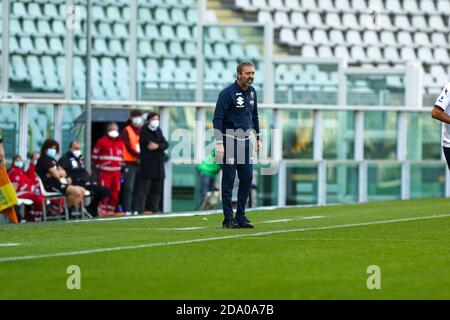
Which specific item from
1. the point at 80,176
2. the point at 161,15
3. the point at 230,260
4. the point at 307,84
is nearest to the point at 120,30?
the point at 161,15

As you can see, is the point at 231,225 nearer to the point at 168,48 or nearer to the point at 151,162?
the point at 151,162

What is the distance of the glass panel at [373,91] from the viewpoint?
106 ft

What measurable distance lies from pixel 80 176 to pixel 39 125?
341 centimetres

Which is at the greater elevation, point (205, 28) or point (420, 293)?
point (205, 28)

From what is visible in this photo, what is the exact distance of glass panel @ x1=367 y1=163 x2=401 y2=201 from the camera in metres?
29.2

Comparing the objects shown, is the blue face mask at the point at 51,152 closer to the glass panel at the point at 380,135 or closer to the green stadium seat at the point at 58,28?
the glass panel at the point at 380,135

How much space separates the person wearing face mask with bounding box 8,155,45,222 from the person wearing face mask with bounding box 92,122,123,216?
78.8 inches

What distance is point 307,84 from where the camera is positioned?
3366cm

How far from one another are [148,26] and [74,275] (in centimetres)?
2747

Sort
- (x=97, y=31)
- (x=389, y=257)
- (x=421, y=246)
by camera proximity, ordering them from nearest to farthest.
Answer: (x=389, y=257)
(x=421, y=246)
(x=97, y=31)

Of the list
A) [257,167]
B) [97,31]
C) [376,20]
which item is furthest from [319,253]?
[376,20]

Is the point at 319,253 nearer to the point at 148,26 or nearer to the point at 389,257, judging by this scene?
the point at 389,257

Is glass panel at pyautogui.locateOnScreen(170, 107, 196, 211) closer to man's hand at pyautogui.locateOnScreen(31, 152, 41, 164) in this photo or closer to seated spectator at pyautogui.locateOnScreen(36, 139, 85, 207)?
man's hand at pyautogui.locateOnScreen(31, 152, 41, 164)

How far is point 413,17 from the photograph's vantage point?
1720 inches
